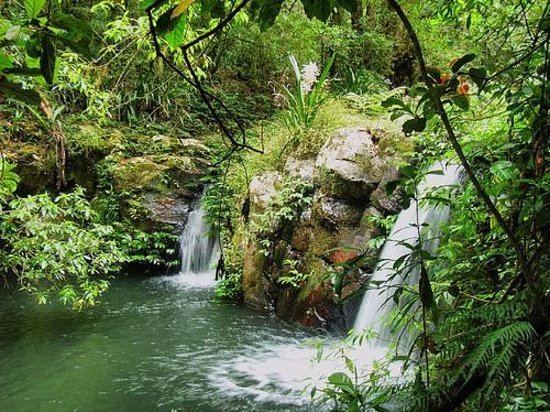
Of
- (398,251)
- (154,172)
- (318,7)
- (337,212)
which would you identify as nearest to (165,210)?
(154,172)

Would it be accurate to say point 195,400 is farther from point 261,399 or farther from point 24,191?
point 24,191

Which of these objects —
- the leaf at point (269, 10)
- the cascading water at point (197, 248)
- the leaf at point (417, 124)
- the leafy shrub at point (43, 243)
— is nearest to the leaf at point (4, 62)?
the leaf at point (269, 10)

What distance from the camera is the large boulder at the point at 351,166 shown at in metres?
5.59

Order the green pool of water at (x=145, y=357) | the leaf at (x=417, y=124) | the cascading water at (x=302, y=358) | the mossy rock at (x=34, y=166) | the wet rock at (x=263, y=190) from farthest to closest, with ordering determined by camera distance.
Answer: the mossy rock at (x=34, y=166)
the wet rock at (x=263, y=190)
the cascading water at (x=302, y=358)
the green pool of water at (x=145, y=357)
the leaf at (x=417, y=124)

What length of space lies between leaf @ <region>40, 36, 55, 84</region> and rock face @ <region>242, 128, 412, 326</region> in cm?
461

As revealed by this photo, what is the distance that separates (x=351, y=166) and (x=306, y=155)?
892 mm

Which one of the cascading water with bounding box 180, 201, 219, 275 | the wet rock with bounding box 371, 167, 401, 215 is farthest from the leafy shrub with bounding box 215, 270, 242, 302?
the wet rock with bounding box 371, 167, 401, 215

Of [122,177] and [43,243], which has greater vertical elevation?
[122,177]

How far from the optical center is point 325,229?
5.71m

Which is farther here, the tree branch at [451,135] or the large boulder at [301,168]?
the large boulder at [301,168]

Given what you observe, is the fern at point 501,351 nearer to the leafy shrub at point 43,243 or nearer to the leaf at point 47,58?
the leaf at point 47,58

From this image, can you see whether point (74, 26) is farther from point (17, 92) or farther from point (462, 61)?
point (462, 61)

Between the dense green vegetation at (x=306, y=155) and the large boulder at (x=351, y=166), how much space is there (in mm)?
85

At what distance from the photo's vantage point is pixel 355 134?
233 inches
